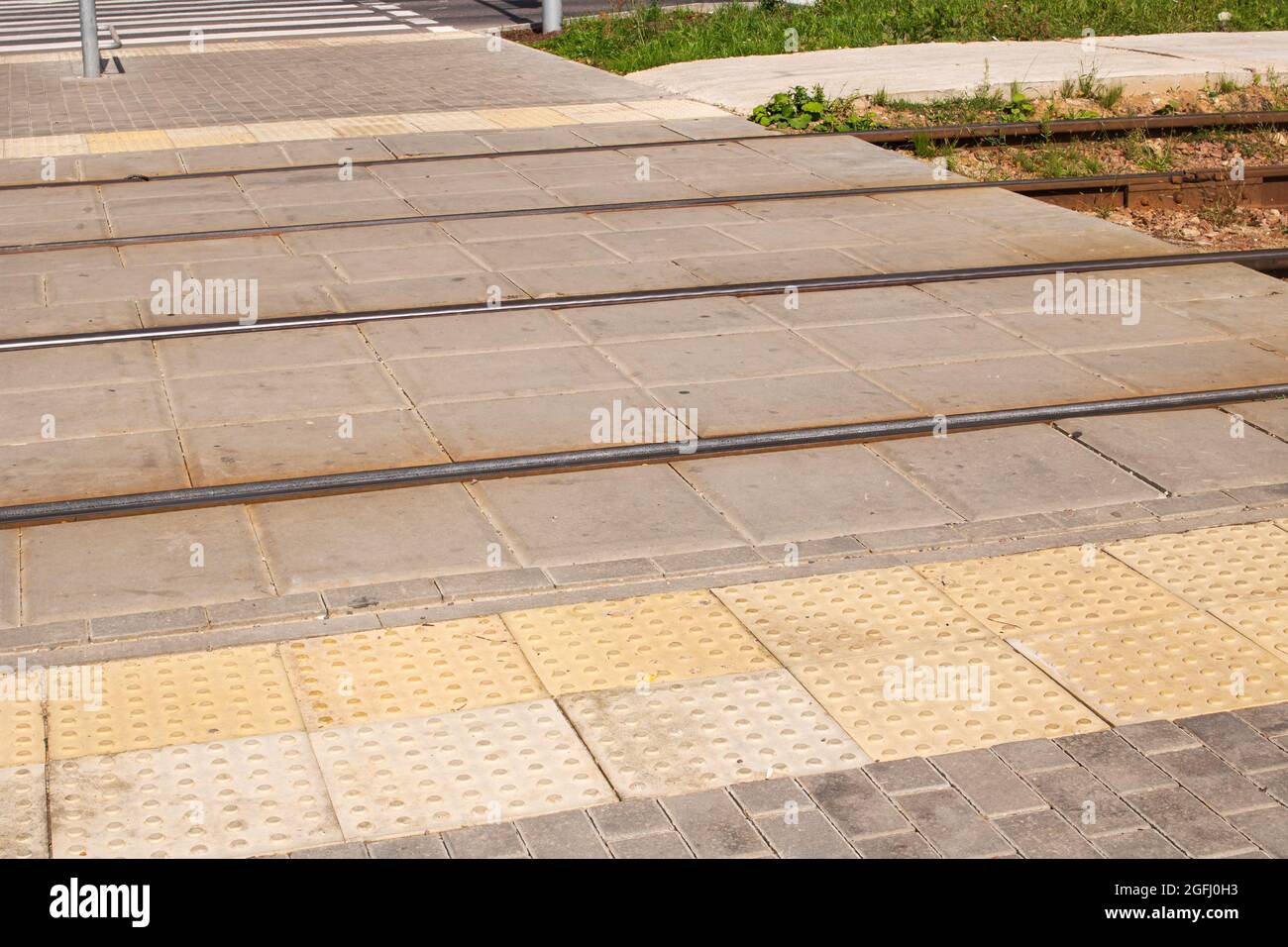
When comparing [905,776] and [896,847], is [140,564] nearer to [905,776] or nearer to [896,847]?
[905,776]

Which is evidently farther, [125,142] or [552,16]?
[552,16]

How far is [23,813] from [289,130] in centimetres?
1151

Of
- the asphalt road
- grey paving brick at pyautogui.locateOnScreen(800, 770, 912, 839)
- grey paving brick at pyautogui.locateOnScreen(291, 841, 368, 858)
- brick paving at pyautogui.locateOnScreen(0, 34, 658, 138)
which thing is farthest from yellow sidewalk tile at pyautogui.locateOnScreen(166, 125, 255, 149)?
grey paving brick at pyautogui.locateOnScreen(800, 770, 912, 839)

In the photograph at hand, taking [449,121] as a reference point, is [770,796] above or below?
below

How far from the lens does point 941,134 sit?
14172mm

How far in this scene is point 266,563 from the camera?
5.77 metres

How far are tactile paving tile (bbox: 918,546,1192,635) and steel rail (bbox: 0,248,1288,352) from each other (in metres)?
3.77

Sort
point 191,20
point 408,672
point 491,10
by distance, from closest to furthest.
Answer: point 408,672
point 191,20
point 491,10

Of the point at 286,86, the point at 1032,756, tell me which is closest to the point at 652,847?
the point at 1032,756

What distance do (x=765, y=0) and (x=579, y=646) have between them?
18.6m

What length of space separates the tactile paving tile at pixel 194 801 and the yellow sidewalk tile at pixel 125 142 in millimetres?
10425

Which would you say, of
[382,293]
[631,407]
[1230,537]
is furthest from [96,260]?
[1230,537]

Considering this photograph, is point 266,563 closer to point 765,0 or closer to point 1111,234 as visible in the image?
point 1111,234
